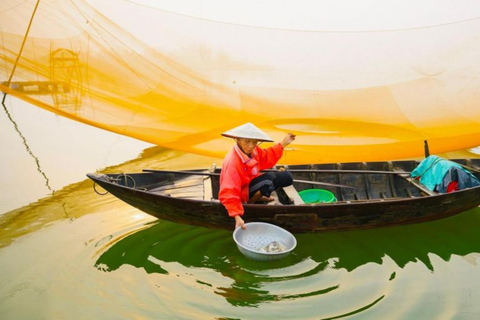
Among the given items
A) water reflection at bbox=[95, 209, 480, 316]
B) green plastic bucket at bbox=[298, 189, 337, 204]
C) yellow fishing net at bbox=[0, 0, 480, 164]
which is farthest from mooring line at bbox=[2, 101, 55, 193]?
green plastic bucket at bbox=[298, 189, 337, 204]

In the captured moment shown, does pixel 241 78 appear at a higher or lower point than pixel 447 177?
higher

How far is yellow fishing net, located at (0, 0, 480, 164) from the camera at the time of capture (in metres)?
5.65

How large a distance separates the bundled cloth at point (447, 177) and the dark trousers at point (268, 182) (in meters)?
1.52

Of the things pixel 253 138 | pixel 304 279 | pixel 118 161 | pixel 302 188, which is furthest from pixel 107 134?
pixel 304 279

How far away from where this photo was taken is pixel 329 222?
4.10 meters

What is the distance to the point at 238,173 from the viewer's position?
3.93m

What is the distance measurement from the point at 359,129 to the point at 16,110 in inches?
376

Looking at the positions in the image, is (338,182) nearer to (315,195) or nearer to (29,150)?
(315,195)

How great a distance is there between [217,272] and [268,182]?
3.28 ft

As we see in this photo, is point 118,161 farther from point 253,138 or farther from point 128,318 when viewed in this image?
point 128,318

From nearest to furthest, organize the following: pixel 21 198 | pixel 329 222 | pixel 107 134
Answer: pixel 329 222 → pixel 21 198 → pixel 107 134

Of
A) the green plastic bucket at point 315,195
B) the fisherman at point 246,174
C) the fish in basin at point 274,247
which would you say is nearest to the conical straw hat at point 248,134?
the fisherman at point 246,174

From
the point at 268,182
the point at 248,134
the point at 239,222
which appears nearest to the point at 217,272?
the point at 239,222

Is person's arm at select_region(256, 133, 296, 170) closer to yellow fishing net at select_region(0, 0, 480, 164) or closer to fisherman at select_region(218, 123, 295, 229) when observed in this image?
fisherman at select_region(218, 123, 295, 229)
